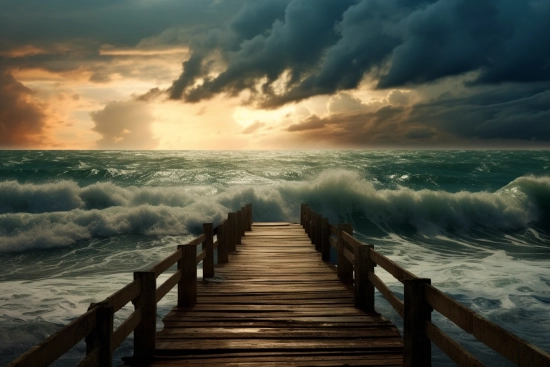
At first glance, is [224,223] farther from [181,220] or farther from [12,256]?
[181,220]

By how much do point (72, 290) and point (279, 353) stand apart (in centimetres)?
943

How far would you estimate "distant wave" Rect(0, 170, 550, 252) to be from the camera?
2395cm

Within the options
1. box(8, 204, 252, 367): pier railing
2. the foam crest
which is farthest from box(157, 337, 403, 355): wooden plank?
the foam crest

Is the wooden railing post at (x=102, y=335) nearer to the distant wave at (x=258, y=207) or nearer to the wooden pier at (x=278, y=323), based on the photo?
the wooden pier at (x=278, y=323)

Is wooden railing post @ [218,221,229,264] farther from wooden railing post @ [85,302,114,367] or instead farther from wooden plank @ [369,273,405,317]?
wooden railing post @ [85,302,114,367]

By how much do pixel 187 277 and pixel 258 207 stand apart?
2228 centimetres

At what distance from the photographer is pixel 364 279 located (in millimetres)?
6844

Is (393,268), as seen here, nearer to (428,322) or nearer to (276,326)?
(428,322)

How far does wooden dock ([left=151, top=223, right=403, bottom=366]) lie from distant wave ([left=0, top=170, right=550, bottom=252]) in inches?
619

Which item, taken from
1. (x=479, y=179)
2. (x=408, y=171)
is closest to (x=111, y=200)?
(x=408, y=171)

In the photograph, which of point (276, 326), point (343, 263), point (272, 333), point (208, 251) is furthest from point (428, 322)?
point (208, 251)

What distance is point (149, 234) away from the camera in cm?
2367

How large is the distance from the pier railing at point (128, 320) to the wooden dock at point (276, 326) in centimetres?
28

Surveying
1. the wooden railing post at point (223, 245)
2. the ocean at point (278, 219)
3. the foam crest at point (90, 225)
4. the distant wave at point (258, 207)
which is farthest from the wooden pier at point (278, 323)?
the distant wave at point (258, 207)
